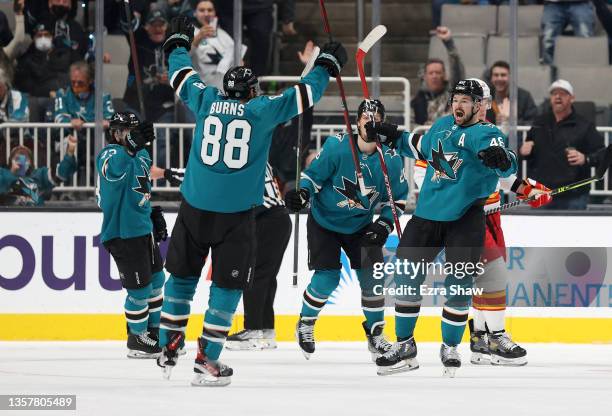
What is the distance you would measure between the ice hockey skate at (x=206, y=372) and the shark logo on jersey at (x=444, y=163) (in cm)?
131

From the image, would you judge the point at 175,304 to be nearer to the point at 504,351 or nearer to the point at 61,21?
the point at 504,351

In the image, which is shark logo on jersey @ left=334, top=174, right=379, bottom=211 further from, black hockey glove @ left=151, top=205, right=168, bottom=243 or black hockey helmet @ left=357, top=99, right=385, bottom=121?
black hockey glove @ left=151, top=205, right=168, bottom=243

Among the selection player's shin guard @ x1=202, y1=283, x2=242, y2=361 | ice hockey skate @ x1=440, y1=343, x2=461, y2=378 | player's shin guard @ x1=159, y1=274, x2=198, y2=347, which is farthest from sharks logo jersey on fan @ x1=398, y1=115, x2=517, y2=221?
player's shin guard @ x1=159, y1=274, x2=198, y2=347

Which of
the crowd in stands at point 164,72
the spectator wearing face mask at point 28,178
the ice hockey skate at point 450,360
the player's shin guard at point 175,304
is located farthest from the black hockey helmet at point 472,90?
the spectator wearing face mask at point 28,178

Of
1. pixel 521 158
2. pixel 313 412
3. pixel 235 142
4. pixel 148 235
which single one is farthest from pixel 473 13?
pixel 313 412

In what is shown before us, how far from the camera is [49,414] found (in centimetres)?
504

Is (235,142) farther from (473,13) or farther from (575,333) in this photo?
(473,13)

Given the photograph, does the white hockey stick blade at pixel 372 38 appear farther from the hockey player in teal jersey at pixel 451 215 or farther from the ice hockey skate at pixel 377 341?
the ice hockey skate at pixel 377 341

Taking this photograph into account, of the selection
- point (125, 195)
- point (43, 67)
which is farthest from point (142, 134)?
point (43, 67)

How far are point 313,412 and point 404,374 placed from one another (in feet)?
4.49

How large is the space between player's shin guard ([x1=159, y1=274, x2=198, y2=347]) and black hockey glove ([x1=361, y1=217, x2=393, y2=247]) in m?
1.14

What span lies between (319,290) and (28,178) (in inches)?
88.6

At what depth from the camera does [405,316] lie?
642cm

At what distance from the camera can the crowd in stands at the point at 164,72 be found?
28.3ft
